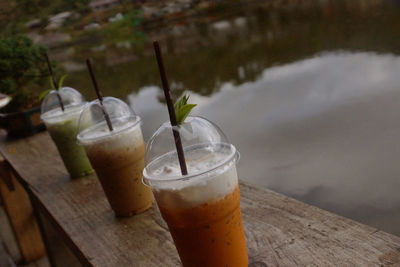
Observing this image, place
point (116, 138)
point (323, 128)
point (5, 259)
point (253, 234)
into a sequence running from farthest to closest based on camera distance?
point (323, 128), point (5, 259), point (116, 138), point (253, 234)

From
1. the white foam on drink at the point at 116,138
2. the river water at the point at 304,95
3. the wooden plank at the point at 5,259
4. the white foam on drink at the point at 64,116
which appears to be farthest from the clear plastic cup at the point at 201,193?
the wooden plank at the point at 5,259

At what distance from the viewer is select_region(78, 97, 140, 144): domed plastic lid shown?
106 cm

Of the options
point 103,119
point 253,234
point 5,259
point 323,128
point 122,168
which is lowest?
point 5,259

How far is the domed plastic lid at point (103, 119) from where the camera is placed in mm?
1061

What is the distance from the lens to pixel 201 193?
2.20 ft

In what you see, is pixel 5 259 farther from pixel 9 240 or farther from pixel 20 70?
pixel 20 70

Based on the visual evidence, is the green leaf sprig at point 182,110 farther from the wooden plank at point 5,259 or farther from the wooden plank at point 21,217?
the wooden plank at point 5,259

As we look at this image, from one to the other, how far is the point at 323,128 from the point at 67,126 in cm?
223

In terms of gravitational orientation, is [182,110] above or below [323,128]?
above

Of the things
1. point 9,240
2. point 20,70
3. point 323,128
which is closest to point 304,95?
point 323,128

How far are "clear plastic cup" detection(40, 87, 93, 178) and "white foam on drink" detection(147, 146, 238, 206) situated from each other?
0.78m

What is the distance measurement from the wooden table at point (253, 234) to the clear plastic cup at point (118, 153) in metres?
0.05

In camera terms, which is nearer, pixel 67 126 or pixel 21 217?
pixel 67 126

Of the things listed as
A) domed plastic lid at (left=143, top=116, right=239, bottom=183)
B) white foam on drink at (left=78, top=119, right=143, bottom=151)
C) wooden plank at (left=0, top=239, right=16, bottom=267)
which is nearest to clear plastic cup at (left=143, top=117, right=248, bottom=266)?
domed plastic lid at (left=143, top=116, right=239, bottom=183)
